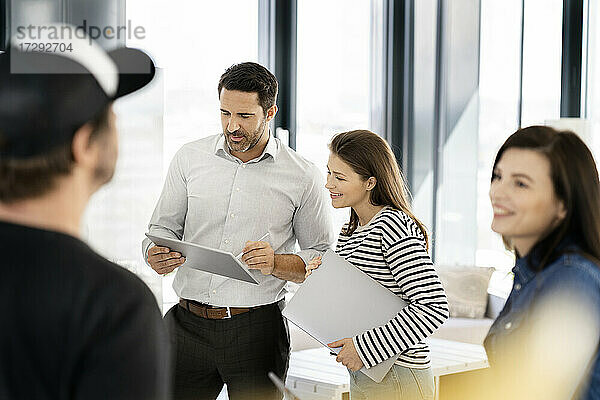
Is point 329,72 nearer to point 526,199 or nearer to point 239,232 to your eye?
point 239,232

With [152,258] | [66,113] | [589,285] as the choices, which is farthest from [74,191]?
[152,258]

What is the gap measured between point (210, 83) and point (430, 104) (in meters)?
1.42

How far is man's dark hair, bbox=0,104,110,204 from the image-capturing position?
54cm

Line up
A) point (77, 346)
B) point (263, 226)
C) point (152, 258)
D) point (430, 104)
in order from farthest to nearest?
point (430, 104), point (263, 226), point (152, 258), point (77, 346)

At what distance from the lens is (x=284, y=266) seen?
64.5 inches

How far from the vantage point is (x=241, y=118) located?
1659 millimetres

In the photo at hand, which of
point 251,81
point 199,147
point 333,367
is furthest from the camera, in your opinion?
point 333,367

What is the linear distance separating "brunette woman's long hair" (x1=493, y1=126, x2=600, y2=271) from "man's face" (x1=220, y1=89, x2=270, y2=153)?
0.87 meters

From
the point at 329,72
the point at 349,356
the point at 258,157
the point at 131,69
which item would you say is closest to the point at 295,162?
the point at 258,157

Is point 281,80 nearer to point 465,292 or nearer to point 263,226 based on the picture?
point 465,292

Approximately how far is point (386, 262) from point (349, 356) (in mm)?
216

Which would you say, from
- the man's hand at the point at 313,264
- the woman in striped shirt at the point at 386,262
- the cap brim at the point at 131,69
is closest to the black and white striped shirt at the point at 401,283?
the woman in striped shirt at the point at 386,262

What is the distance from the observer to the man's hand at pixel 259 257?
1.60 m

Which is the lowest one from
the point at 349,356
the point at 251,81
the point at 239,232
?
the point at 349,356
